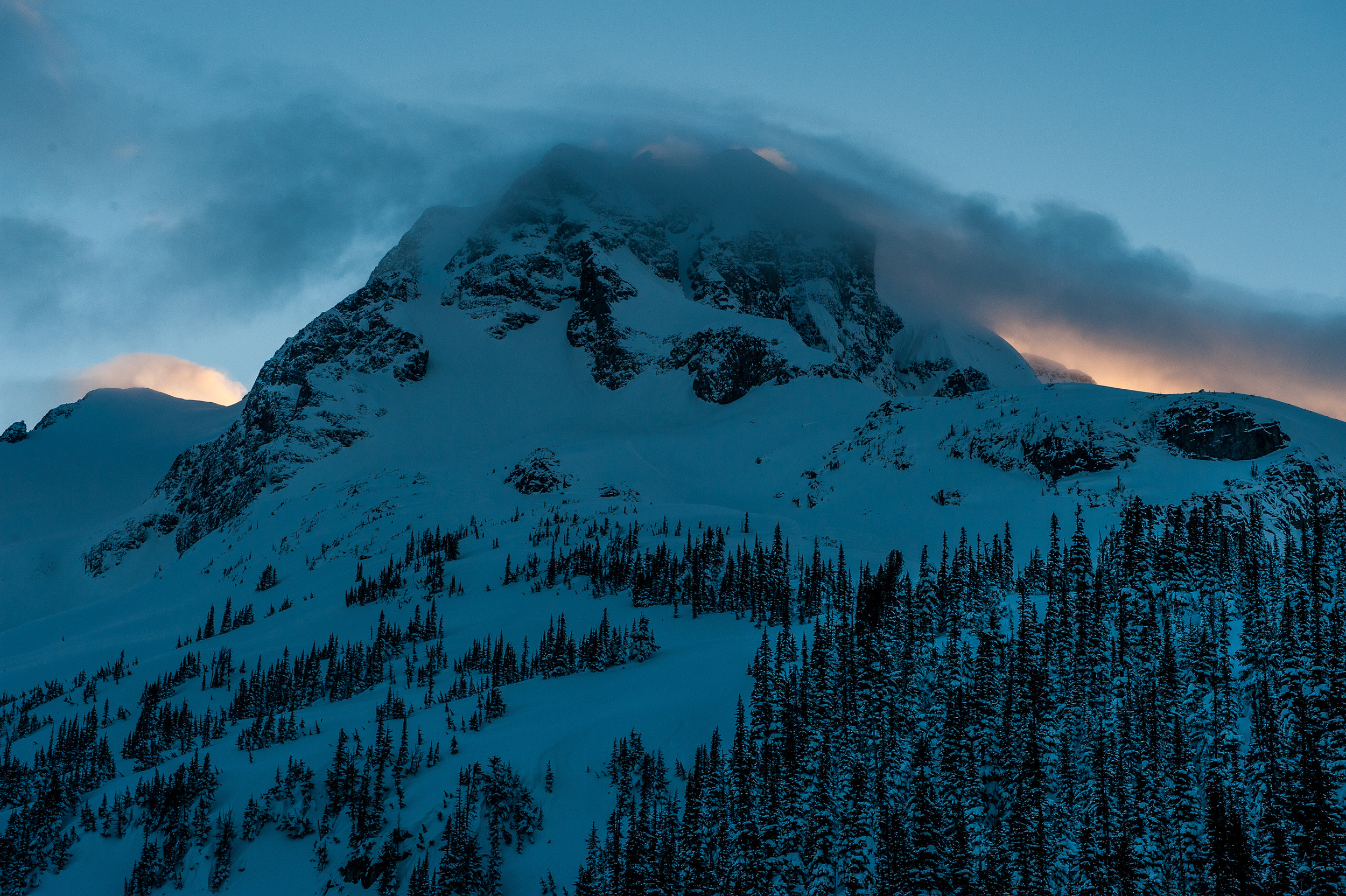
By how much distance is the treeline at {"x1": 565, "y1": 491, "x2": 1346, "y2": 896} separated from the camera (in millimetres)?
72375

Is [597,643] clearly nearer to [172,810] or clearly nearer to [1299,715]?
[172,810]

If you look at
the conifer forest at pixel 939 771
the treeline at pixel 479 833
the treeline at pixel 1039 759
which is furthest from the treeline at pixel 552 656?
the treeline at pixel 1039 759

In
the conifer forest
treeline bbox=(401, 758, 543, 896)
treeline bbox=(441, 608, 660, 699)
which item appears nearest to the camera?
the conifer forest

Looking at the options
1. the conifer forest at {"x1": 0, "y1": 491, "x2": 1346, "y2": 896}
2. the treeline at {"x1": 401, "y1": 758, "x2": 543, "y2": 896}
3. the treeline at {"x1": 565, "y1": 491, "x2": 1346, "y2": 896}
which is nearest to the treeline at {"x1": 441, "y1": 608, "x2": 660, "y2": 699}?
the conifer forest at {"x1": 0, "y1": 491, "x2": 1346, "y2": 896}

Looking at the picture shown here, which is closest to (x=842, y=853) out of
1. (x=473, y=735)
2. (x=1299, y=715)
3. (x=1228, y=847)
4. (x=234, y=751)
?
(x=1228, y=847)

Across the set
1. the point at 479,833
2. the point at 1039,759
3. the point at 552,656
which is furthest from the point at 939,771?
the point at 552,656

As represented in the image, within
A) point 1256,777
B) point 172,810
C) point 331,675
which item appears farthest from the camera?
point 331,675

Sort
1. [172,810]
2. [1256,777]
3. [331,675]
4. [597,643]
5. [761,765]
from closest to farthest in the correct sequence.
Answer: [1256,777] < [761,765] < [172,810] < [597,643] < [331,675]

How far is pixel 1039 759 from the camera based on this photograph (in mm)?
82688

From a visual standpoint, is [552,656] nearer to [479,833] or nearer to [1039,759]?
[479,833]

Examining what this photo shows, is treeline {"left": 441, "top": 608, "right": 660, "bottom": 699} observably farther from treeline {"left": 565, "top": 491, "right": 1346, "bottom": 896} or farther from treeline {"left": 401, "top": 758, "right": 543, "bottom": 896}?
treeline {"left": 565, "top": 491, "right": 1346, "bottom": 896}

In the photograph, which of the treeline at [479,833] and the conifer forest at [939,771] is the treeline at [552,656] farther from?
the treeline at [479,833]

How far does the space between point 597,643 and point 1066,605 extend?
78986mm

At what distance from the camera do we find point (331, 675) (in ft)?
585
